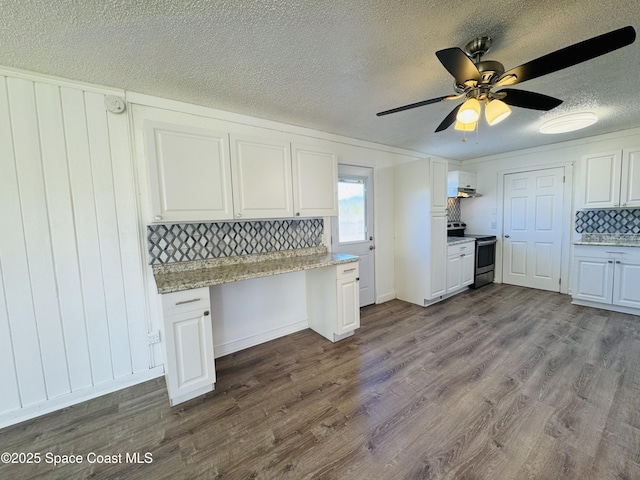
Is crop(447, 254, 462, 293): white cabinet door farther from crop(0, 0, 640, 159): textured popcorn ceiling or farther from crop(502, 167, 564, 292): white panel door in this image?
crop(0, 0, 640, 159): textured popcorn ceiling

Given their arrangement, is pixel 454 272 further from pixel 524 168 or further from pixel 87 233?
pixel 87 233

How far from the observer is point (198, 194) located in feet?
6.79

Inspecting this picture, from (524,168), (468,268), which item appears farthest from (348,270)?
(524,168)

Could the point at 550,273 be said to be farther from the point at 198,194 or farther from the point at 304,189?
the point at 198,194

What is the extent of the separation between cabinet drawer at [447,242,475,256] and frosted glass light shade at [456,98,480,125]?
2.46m

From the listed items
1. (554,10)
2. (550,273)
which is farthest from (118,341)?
(550,273)

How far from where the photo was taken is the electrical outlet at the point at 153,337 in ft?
7.33

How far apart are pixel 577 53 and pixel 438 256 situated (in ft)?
9.16

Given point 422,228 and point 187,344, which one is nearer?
point 187,344

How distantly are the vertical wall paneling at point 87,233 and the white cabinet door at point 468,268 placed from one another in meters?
4.63

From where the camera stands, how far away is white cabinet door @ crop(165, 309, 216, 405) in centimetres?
182

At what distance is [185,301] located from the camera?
184 centimetres

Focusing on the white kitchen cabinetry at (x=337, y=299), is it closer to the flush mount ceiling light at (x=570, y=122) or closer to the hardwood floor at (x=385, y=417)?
the hardwood floor at (x=385, y=417)

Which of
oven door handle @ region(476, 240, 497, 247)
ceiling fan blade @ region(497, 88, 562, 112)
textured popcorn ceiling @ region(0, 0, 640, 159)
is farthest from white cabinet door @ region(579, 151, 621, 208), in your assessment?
ceiling fan blade @ region(497, 88, 562, 112)
